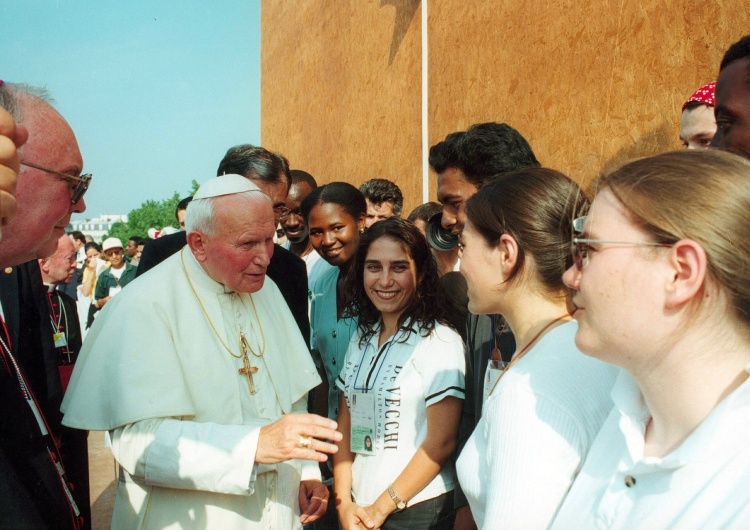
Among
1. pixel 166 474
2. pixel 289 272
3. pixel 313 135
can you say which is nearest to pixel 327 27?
pixel 313 135

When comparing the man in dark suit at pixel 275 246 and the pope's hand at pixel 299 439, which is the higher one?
the man in dark suit at pixel 275 246

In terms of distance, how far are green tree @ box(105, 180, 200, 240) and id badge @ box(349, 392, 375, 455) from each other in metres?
60.9

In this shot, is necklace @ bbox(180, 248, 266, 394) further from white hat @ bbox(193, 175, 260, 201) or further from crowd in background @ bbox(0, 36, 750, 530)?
white hat @ bbox(193, 175, 260, 201)

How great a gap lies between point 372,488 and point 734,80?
7.03 feet

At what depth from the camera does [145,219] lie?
66.6 meters

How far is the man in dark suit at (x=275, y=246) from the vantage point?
3789 mm

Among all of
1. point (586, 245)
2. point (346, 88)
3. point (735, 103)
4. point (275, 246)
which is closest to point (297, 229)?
point (275, 246)

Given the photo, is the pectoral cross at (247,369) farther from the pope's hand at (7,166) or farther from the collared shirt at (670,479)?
the pope's hand at (7,166)

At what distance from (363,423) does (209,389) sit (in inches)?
29.8

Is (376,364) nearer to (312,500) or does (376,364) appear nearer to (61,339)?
(312,500)

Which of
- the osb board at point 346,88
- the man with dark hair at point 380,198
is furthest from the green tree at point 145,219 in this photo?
the man with dark hair at point 380,198

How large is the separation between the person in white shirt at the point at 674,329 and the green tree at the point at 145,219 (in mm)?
62587

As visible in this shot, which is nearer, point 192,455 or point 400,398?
point 192,455

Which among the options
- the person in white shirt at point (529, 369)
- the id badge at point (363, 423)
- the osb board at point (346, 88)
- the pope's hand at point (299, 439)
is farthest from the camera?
the osb board at point (346, 88)
